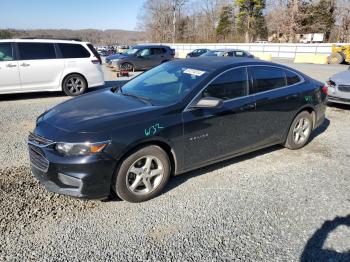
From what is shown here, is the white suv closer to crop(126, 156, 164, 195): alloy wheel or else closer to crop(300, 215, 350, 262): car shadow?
crop(126, 156, 164, 195): alloy wheel

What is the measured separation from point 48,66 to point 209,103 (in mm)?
6874

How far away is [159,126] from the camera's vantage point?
3418mm

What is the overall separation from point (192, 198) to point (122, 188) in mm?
871

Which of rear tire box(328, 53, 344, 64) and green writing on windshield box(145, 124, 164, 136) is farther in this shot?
rear tire box(328, 53, 344, 64)

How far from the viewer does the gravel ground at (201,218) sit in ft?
9.07

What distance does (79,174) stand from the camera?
3064 mm

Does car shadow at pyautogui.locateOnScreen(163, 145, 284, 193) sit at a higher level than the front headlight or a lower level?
lower

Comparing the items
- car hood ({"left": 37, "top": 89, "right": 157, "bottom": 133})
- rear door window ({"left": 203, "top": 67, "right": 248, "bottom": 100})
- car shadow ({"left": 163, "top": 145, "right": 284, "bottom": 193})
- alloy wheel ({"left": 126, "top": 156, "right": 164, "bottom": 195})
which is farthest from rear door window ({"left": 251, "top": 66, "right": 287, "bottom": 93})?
alloy wheel ({"left": 126, "top": 156, "right": 164, "bottom": 195})

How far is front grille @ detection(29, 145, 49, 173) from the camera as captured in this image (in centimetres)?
320

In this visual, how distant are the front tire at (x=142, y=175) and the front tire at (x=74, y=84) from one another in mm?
6803

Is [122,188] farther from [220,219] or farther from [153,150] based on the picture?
[220,219]

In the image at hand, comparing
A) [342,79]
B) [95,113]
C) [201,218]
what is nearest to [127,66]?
[342,79]

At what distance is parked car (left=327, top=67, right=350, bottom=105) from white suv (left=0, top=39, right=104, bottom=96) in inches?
274

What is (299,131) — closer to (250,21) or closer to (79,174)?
(79,174)
